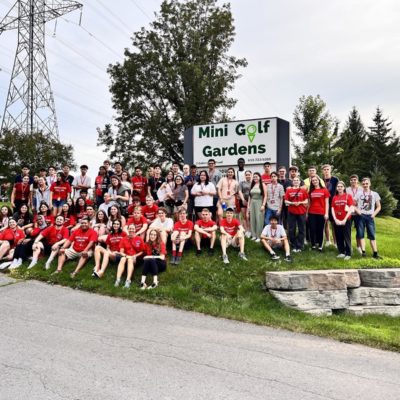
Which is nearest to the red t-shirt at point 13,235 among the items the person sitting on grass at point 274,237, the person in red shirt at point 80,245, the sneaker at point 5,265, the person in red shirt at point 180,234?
the sneaker at point 5,265

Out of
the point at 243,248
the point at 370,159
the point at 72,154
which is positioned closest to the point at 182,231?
the point at 243,248

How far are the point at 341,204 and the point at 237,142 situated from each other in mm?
4995

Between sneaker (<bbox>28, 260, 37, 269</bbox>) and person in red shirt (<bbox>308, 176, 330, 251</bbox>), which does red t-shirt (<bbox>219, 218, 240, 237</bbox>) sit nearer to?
person in red shirt (<bbox>308, 176, 330, 251</bbox>)

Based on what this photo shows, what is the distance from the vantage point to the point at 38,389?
4160 millimetres

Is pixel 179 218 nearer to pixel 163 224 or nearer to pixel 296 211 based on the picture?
pixel 163 224

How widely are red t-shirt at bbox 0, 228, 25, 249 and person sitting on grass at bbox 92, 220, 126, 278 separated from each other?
2.74m

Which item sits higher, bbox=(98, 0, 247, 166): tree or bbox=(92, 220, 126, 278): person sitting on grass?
bbox=(98, 0, 247, 166): tree

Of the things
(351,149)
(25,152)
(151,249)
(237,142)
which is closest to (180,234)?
(151,249)

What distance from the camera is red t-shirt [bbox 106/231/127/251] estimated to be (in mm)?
9531

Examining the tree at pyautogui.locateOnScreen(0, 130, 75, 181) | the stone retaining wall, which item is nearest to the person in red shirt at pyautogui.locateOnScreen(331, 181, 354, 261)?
the stone retaining wall

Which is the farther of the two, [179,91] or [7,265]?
[179,91]

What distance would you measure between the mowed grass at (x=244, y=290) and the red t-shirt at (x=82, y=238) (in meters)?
0.45

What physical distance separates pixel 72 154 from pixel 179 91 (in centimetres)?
924

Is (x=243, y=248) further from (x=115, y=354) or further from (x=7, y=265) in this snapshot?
(x=7, y=265)
